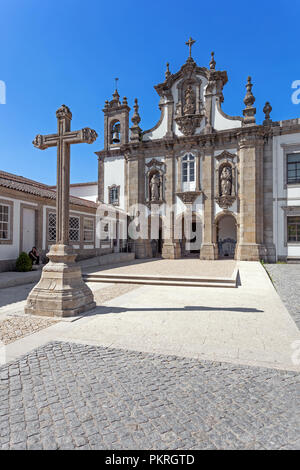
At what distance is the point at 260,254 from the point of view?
60.1 ft

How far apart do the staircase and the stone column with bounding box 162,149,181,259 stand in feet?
34.1

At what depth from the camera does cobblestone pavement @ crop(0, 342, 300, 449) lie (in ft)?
7.00

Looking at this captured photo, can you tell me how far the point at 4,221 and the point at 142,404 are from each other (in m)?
11.7

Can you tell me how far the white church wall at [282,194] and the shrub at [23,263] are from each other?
15586 mm

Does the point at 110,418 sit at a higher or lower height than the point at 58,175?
lower

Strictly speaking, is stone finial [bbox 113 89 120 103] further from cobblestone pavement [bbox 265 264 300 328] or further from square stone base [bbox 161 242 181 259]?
cobblestone pavement [bbox 265 264 300 328]

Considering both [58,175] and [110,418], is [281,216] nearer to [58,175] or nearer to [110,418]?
[58,175]

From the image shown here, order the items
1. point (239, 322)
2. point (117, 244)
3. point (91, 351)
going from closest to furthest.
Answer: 1. point (91, 351)
2. point (239, 322)
3. point (117, 244)

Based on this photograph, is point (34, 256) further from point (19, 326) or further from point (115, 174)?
point (115, 174)

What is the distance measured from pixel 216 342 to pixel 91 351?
189cm

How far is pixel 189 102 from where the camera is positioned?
21031 mm

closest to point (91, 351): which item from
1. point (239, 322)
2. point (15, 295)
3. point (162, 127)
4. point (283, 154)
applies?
point (239, 322)

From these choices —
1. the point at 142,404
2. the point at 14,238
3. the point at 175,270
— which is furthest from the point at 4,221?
the point at 142,404

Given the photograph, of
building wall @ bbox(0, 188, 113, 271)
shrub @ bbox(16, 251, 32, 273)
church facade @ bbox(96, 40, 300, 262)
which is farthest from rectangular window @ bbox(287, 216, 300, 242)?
shrub @ bbox(16, 251, 32, 273)
